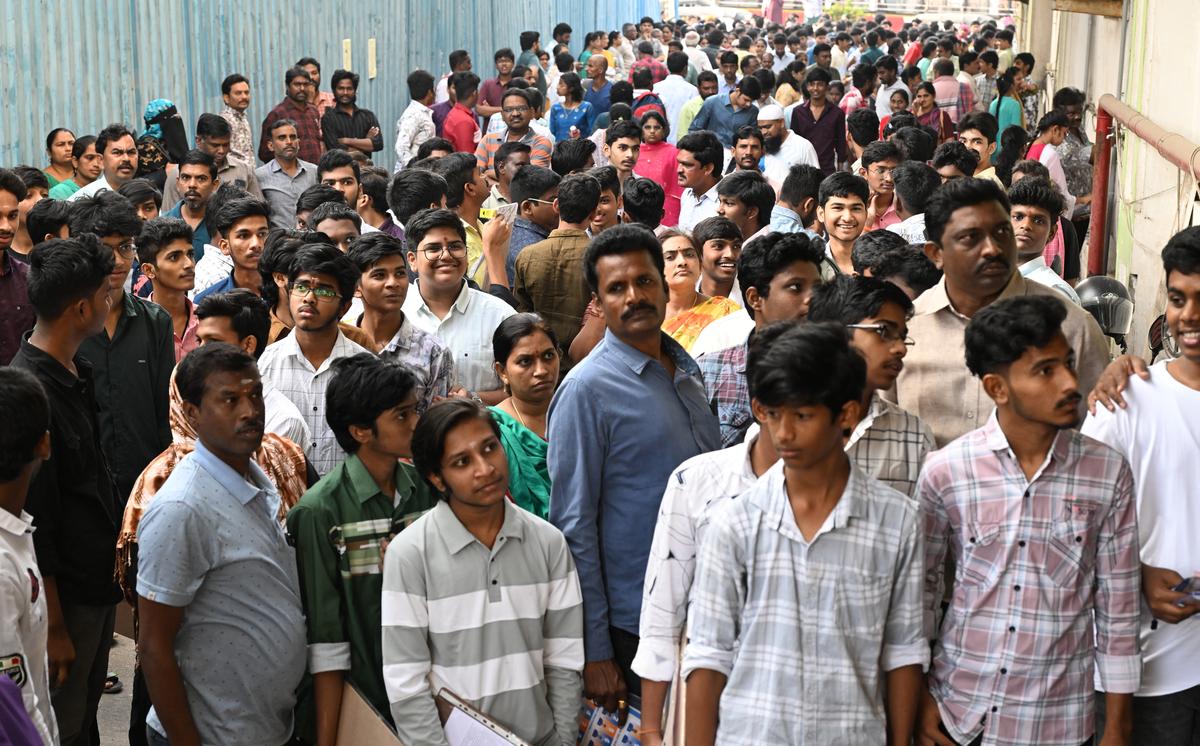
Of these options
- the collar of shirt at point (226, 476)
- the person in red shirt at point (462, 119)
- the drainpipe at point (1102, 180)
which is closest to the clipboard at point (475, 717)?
the collar of shirt at point (226, 476)

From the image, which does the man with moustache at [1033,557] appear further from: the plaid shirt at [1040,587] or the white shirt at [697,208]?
the white shirt at [697,208]

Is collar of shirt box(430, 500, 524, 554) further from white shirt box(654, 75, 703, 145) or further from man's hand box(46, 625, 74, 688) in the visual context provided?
white shirt box(654, 75, 703, 145)

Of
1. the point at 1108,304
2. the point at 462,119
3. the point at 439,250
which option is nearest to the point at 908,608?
the point at 439,250

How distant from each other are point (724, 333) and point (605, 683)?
162cm

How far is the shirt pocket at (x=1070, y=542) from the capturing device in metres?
2.83

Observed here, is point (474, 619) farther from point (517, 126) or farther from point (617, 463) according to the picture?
point (517, 126)

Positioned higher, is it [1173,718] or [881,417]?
[881,417]

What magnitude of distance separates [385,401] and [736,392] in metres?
1.16

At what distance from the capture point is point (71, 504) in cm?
381

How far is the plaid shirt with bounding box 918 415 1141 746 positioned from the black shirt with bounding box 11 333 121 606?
7.60 ft

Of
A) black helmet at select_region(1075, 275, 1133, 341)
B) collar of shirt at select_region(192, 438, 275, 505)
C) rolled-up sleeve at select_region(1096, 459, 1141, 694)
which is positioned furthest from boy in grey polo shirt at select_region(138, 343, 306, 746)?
black helmet at select_region(1075, 275, 1133, 341)

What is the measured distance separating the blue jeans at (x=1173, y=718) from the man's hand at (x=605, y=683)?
1.24 metres

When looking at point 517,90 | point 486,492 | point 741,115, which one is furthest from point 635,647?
point 741,115

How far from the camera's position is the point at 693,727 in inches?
112
